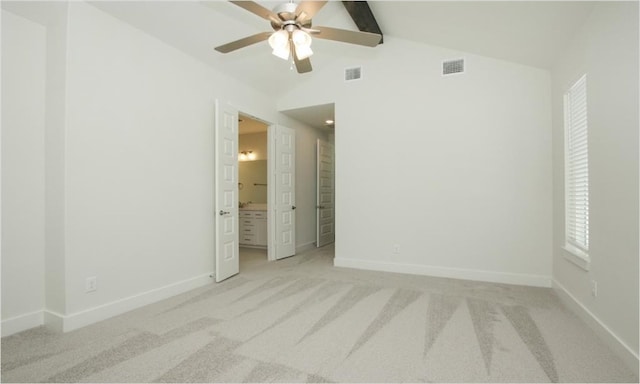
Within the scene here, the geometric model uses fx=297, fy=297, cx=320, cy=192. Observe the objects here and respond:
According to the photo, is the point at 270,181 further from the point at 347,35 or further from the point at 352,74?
the point at 347,35

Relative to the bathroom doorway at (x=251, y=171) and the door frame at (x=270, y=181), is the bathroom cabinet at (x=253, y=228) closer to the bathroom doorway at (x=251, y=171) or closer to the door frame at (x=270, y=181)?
the bathroom doorway at (x=251, y=171)

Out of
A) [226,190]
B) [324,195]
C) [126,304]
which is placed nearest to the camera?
[126,304]

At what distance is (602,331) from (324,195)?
4.67 metres

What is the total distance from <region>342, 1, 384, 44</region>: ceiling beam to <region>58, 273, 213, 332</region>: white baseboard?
3.64 m

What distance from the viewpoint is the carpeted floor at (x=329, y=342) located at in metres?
1.90

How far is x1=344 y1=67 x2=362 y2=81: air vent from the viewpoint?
15.1 feet

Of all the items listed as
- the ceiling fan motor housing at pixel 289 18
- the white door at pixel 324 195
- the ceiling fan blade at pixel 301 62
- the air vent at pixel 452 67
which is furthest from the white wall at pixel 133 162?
the air vent at pixel 452 67

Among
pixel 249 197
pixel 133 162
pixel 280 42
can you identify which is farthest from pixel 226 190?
pixel 249 197

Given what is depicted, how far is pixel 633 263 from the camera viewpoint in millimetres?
1920

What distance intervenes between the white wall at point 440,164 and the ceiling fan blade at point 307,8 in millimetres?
2459

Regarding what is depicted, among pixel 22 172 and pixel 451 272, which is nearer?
pixel 22 172

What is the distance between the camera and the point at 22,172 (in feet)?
8.26

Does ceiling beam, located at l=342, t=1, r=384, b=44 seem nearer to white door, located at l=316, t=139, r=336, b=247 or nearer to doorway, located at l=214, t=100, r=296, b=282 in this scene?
doorway, located at l=214, t=100, r=296, b=282

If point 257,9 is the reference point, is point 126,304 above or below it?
below
